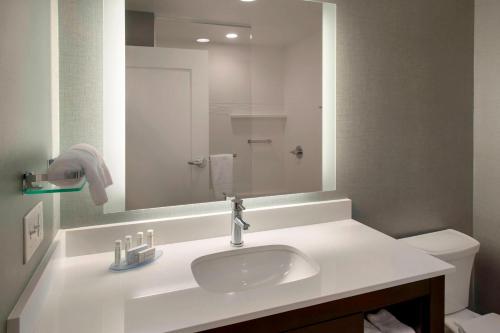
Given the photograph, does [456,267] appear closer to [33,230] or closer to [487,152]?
[487,152]

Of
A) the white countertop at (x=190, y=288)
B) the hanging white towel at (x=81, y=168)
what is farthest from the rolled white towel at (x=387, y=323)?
the hanging white towel at (x=81, y=168)

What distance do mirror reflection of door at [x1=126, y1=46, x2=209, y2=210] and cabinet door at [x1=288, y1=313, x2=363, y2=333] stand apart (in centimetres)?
67

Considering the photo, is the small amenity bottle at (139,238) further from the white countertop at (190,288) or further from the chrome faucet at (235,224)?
the chrome faucet at (235,224)

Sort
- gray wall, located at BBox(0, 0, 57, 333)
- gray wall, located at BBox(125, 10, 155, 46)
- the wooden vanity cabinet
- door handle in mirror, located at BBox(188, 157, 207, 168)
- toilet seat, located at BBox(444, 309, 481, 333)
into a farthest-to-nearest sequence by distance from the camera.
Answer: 1. toilet seat, located at BBox(444, 309, 481, 333)
2. door handle in mirror, located at BBox(188, 157, 207, 168)
3. gray wall, located at BBox(125, 10, 155, 46)
4. the wooden vanity cabinet
5. gray wall, located at BBox(0, 0, 57, 333)

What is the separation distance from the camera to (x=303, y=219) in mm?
1475

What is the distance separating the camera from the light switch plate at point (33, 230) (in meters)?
0.72

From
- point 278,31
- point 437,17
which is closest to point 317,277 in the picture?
point 278,31

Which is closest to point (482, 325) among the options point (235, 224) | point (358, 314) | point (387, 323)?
point (387, 323)

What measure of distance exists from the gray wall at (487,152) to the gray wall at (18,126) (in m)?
2.17

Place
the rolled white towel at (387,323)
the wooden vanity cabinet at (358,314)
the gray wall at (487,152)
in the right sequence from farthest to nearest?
the gray wall at (487,152)
the rolled white towel at (387,323)
the wooden vanity cabinet at (358,314)

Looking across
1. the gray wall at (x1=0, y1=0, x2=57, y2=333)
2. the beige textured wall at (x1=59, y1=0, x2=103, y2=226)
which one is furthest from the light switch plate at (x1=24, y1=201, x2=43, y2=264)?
the beige textured wall at (x1=59, y1=0, x2=103, y2=226)

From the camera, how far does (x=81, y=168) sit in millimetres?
814

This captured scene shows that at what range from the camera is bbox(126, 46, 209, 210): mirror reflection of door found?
4.06 feet

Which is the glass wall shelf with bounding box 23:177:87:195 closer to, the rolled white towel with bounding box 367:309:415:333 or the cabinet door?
the cabinet door
